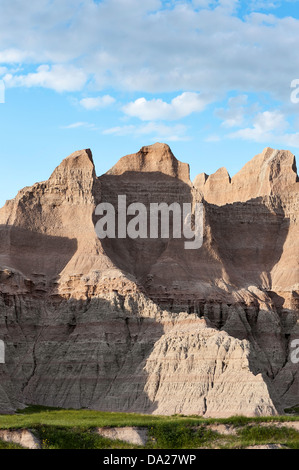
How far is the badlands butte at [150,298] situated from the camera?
111m

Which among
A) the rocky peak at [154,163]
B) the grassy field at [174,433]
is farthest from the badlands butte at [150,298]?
the grassy field at [174,433]

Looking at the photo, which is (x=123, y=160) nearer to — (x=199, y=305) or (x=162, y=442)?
(x=199, y=305)

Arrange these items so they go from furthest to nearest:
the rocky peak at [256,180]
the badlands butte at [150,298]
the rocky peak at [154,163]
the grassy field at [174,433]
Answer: the rocky peak at [256,180] < the rocky peak at [154,163] < the badlands butte at [150,298] < the grassy field at [174,433]

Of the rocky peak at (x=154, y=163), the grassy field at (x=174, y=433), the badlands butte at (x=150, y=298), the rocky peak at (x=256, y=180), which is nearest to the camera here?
the grassy field at (x=174, y=433)

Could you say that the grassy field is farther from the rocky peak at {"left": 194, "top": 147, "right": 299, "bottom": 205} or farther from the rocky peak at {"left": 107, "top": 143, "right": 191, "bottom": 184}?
the rocky peak at {"left": 194, "top": 147, "right": 299, "bottom": 205}

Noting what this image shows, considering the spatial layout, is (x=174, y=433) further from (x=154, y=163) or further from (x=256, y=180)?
(x=256, y=180)

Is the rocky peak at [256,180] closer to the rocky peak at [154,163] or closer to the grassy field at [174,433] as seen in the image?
the rocky peak at [154,163]

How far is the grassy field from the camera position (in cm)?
7994

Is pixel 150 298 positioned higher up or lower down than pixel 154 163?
lower down

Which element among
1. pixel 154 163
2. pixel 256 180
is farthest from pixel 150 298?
pixel 256 180

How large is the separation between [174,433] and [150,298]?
4588 cm

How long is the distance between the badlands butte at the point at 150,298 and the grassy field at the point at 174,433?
606 inches

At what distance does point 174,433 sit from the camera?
82.8 metres
